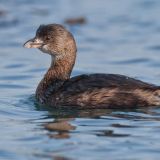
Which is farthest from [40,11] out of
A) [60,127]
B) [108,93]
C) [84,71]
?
[60,127]

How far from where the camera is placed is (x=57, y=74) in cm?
1462

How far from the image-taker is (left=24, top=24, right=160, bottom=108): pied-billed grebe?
13250 mm

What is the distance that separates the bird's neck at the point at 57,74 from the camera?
567 inches

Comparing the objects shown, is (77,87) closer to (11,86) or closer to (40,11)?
(11,86)

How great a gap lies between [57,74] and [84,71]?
332cm

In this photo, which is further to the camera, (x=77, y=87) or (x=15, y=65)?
(x=15, y=65)

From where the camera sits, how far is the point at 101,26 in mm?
23859

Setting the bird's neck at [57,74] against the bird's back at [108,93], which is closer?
the bird's back at [108,93]

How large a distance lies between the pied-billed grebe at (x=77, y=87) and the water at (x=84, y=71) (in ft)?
0.56

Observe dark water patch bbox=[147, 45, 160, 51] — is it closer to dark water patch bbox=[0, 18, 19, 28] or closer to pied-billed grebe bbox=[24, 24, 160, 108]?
dark water patch bbox=[0, 18, 19, 28]

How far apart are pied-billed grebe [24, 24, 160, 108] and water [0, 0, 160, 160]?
170 millimetres

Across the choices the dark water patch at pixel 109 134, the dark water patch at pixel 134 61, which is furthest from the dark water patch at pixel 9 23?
the dark water patch at pixel 109 134

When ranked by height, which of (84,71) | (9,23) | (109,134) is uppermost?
(9,23)

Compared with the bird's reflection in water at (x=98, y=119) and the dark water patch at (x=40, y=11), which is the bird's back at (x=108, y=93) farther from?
the dark water patch at (x=40, y=11)
